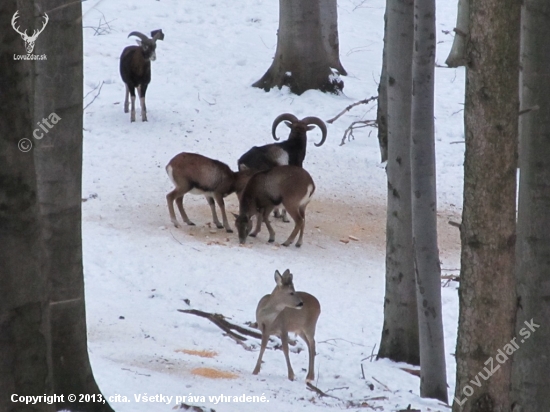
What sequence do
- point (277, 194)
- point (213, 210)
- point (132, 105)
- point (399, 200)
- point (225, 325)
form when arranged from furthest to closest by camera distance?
1. point (132, 105)
2. point (213, 210)
3. point (277, 194)
4. point (225, 325)
5. point (399, 200)

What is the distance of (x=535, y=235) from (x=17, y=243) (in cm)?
313

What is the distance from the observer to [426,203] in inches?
314

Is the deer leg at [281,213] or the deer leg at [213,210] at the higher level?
the deer leg at [213,210]

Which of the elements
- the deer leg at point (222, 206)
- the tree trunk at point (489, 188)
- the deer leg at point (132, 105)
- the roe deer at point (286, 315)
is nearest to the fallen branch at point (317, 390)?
the roe deer at point (286, 315)

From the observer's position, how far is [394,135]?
893 centimetres

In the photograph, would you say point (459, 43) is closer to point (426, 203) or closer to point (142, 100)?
point (142, 100)

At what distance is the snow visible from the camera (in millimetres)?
8148

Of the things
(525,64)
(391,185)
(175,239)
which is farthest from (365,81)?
(525,64)

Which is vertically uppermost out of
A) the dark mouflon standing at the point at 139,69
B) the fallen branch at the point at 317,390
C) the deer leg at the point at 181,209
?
the dark mouflon standing at the point at 139,69

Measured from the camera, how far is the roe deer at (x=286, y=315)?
27.4 feet

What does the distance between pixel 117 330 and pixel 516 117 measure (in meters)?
5.39

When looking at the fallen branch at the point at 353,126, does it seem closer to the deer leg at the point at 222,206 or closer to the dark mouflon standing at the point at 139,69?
the dark mouflon standing at the point at 139,69

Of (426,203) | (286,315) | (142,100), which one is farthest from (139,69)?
(426,203)

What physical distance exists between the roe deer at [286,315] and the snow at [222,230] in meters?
0.33
